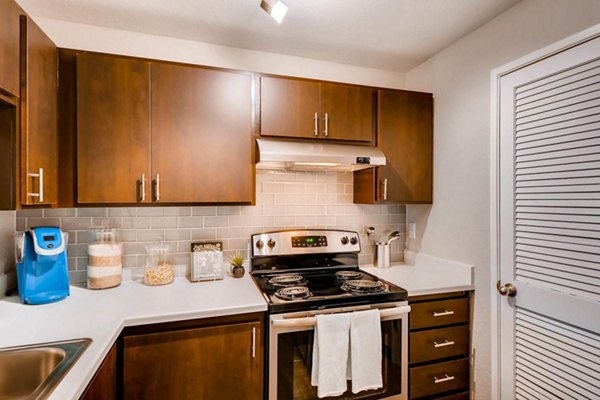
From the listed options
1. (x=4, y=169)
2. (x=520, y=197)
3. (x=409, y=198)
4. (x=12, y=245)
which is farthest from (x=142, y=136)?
(x=520, y=197)

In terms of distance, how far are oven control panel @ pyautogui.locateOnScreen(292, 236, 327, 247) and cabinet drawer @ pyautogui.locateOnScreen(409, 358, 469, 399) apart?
3.13 ft

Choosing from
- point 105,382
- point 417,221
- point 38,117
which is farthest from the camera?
point 417,221

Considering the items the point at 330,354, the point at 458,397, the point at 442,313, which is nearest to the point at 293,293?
the point at 330,354

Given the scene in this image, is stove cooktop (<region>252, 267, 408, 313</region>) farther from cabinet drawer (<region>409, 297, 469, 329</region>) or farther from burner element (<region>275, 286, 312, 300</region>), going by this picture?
cabinet drawer (<region>409, 297, 469, 329</region>)

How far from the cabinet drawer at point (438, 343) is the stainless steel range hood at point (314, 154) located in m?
1.08

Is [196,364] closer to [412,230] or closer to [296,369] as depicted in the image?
[296,369]

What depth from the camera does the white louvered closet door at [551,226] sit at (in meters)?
1.36

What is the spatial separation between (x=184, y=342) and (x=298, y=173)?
4.33 ft

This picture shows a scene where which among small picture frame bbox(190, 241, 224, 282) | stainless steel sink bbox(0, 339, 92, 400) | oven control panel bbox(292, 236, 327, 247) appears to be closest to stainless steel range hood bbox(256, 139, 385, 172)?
oven control panel bbox(292, 236, 327, 247)

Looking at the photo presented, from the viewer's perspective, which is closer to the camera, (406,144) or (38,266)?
(38,266)

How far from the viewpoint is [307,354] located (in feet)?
5.41

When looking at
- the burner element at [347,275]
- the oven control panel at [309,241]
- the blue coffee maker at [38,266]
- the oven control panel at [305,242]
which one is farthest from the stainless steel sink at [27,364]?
the burner element at [347,275]

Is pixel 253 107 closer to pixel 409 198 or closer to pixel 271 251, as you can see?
pixel 271 251

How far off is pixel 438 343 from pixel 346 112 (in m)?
1.54
